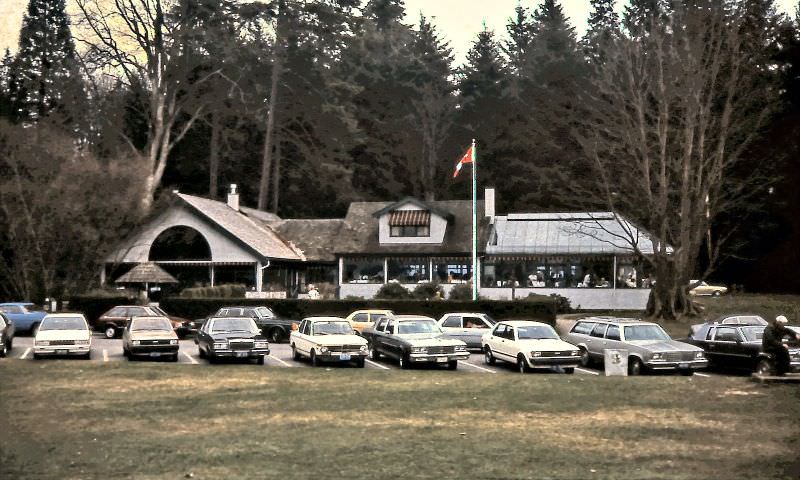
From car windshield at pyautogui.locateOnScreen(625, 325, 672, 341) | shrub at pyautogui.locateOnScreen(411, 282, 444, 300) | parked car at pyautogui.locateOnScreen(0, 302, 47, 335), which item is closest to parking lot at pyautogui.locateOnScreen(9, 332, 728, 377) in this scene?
car windshield at pyautogui.locateOnScreen(625, 325, 672, 341)

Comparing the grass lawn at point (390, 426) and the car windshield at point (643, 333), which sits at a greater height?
the car windshield at point (643, 333)

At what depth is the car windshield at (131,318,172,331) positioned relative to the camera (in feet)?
93.1

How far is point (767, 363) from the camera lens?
23391 millimetres

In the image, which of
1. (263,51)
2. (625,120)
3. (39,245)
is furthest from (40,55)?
(625,120)

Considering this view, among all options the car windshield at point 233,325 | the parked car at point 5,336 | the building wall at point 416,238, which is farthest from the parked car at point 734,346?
the building wall at point 416,238

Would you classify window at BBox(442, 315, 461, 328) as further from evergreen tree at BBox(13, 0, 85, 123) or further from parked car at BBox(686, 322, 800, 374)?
evergreen tree at BBox(13, 0, 85, 123)

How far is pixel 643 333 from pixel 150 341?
14262mm

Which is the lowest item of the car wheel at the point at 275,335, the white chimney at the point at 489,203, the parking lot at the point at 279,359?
the parking lot at the point at 279,359

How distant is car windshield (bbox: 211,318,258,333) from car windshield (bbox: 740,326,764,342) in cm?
1396

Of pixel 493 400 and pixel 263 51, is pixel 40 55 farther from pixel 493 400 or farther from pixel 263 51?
pixel 493 400

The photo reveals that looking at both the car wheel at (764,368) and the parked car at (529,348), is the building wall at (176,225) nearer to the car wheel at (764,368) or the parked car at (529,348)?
the parked car at (529,348)

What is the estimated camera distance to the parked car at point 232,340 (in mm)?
26484

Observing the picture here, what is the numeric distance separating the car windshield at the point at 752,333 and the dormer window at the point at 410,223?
30.1 meters

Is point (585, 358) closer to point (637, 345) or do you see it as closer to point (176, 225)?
point (637, 345)
